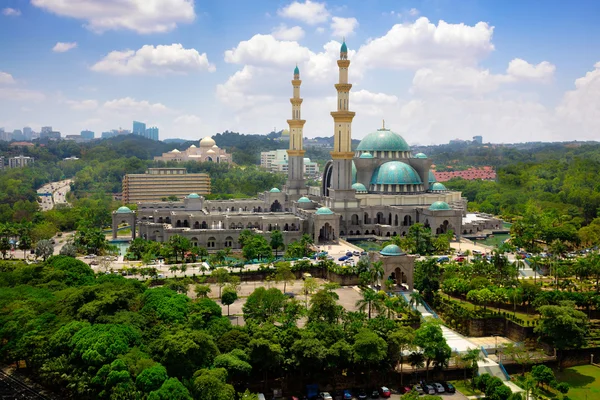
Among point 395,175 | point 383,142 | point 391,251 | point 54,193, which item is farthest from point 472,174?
point 391,251

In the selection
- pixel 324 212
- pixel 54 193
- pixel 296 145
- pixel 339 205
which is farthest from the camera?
pixel 54 193

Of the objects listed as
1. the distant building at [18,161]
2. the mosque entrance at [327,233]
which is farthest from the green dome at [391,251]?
the distant building at [18,161]

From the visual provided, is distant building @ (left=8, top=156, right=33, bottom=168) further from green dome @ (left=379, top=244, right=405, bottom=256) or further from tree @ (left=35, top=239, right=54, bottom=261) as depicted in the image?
green dome @ (left=379, top=244, right=405, bottom=256)

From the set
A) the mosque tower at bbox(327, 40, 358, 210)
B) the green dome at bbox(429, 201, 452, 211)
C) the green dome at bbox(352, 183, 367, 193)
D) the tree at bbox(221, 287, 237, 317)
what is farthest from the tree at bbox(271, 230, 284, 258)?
the tree at bbox(221, 287, 237, 317)

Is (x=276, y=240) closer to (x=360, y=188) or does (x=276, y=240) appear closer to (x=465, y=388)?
(x=360, y=188)

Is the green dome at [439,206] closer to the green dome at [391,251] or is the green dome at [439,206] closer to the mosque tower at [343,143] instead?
the mosque tower at [343,143]
